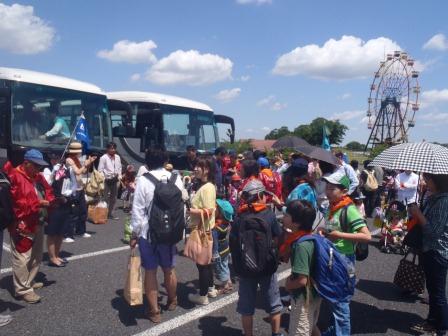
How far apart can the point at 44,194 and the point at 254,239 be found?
2.59 meters

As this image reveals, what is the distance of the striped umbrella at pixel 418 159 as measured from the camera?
137 inches

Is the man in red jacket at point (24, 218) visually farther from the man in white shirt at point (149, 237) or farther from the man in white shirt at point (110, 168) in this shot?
the man in white shirt at point (110, 168)

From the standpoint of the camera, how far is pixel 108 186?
28.6ft

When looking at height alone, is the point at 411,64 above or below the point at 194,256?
above

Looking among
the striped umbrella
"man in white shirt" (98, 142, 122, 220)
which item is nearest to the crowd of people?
the striped umbrella

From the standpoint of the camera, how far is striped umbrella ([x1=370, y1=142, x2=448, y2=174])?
349 cm

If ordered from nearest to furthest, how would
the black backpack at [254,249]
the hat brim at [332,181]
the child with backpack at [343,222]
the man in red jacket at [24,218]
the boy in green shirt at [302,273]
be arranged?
the boy in green shirt at [302,273]
the black backpack at [254,249]
the child with backpack at [343,222]
the hat brim at [332,181]
the man in red jacket at [24,218]

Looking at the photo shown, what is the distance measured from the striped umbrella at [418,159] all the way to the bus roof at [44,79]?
22.8ft

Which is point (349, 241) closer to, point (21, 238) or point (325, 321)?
point (325, 321)

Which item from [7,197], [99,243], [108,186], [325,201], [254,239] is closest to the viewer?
[254,239]

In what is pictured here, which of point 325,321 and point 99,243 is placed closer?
point 325,321

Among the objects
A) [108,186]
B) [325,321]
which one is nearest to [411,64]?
[108,186]

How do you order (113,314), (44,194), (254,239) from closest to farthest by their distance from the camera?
1. (254,239)
2. (113,314)
3. (44,194)

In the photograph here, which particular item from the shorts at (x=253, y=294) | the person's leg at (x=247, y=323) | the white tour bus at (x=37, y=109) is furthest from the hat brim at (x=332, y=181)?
the white tour bus at (x=37, y=109)
